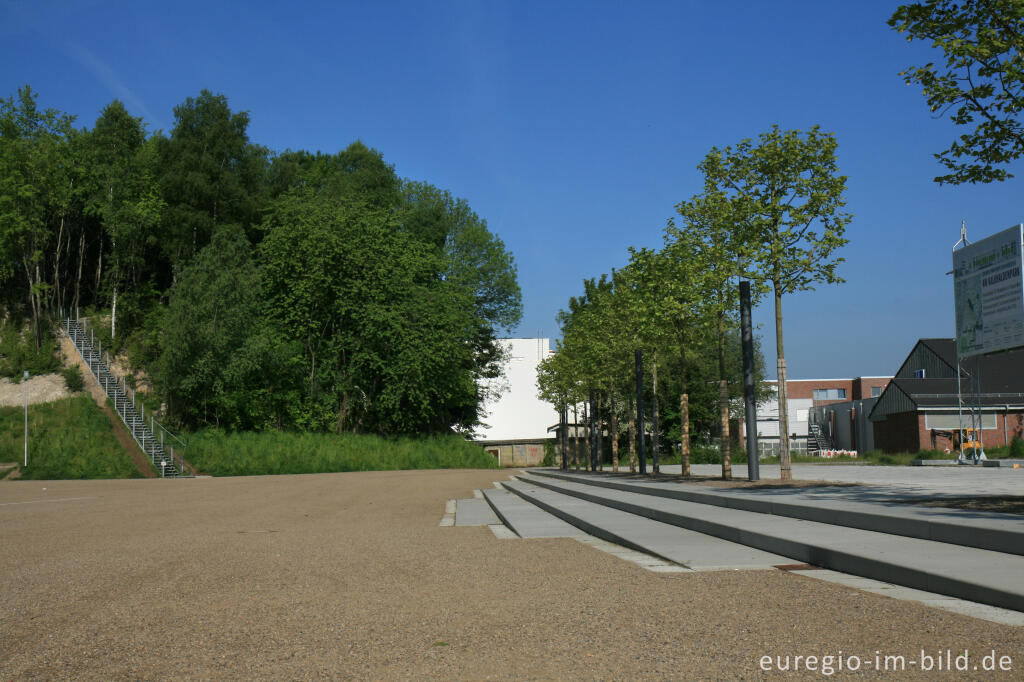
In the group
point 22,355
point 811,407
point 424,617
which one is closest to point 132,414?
point 22,355

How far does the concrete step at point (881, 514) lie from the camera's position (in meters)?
7.16

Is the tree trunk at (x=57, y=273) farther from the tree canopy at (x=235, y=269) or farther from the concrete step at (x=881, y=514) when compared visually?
the concrete step at (x=881, y=514)

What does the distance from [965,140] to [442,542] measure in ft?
28.2

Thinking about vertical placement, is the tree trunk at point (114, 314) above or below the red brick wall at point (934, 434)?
above

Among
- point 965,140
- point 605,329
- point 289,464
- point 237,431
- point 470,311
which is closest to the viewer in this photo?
point 965,140

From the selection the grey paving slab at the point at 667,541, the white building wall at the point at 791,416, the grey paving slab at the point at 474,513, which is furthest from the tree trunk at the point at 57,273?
the white building wall at the point at 791,416

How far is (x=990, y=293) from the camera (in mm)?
25328

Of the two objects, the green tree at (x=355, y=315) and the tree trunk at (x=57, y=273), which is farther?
the tree trunk at (x=57, y=273)

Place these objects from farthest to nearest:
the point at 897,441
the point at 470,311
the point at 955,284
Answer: the point at 470,311 < the point at 897,441 < the point at 955,284

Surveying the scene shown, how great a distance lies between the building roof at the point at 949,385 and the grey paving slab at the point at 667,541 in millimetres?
42294

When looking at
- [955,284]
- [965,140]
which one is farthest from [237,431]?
[965,140]

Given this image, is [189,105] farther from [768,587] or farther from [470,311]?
[768,587]

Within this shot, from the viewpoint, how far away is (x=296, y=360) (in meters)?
51.0

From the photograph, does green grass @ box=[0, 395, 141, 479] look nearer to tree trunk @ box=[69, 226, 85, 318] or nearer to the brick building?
tree trunk @ box=[69, 226, 85, 318]
